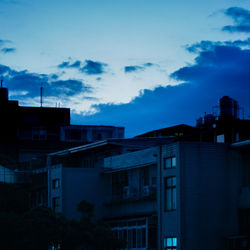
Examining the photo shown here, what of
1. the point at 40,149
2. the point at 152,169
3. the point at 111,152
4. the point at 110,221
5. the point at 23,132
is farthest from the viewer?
the point at 23,132

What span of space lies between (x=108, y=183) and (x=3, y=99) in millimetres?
40454

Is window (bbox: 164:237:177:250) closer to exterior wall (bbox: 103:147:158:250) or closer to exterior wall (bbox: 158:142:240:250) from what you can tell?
exterior wall (bbox: 158:142:240:250)

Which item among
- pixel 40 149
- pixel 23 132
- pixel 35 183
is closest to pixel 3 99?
pixel 23 132

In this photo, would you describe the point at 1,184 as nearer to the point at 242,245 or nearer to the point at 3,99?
the point at 242,245

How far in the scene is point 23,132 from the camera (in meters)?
91.6

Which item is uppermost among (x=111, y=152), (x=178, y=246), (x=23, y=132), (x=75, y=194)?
(x=23, y=132)

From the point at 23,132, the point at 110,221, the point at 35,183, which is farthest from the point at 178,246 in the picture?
the point at 23,132

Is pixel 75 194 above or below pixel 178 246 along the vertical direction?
above

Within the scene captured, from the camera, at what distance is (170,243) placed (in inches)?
1721

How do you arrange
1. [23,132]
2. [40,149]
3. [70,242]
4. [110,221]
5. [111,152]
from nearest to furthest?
1. [70,242]
2. [110,221]
3. [111,152]
4. [40,149]
5. [23,132]

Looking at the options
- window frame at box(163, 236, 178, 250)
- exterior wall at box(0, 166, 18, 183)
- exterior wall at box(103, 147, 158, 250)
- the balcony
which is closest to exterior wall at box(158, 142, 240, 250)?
window frame at box(163, 236, 178, 250)

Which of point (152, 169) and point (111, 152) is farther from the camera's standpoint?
point (111, 152)

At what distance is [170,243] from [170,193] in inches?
134

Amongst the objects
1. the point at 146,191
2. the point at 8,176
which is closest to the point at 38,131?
the point at 8,176
